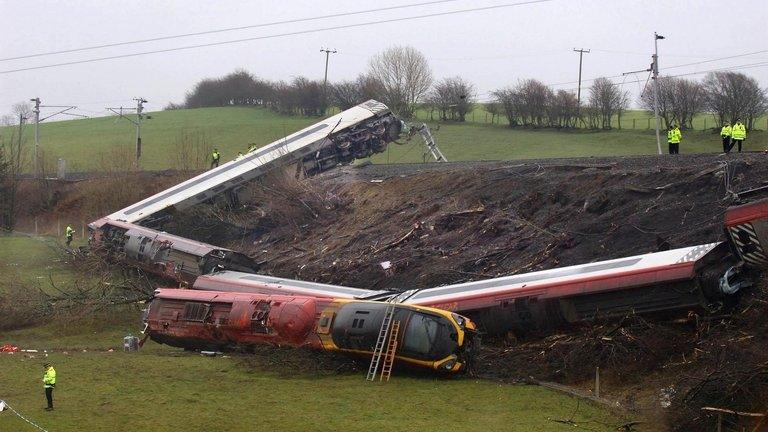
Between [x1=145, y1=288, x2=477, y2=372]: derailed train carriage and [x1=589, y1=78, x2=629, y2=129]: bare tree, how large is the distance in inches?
2074

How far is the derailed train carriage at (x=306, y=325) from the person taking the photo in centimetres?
1869

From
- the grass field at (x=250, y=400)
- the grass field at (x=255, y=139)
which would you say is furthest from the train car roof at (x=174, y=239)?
the grass field at (x=255, y=139)

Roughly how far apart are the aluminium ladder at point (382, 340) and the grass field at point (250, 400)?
0.32 meters

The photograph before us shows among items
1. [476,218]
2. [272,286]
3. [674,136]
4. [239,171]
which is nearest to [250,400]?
[272,286]

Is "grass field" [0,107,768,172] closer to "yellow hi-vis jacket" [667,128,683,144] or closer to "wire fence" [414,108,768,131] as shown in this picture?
"wire fence" [414,108,768,131]

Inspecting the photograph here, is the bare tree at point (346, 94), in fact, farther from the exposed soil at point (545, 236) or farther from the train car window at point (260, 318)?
the train car window at point (260, 318)

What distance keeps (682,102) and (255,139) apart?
116ft

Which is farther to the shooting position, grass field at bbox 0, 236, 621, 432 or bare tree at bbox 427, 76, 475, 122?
bare tree at bbox 427, 76, 475, 122

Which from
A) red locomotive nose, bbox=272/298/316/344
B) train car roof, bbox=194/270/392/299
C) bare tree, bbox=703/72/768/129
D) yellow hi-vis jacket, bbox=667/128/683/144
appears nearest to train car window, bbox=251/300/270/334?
red locomotive nose, bbox=272/298/316/344

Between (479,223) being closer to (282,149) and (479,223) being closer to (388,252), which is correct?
(388,252)

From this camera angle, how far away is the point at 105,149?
254 ft

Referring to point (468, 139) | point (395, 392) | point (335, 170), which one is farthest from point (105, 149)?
point (395, 392)

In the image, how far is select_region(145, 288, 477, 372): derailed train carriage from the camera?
18.7m

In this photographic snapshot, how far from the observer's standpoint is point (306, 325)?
20.9 meters
